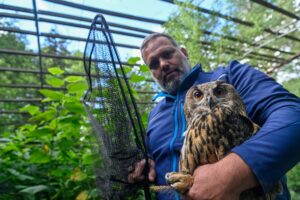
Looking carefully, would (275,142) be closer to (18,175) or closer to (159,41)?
(159,41)

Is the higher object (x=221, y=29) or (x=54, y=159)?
(x=221, y=29)

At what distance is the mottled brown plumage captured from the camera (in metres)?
0.92

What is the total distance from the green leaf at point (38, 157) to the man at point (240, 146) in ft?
2.42

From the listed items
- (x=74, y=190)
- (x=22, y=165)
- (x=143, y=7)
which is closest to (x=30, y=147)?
(x=22, y=165)

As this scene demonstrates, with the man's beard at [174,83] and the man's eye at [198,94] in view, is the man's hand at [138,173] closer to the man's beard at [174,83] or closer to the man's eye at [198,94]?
the man's eye at [198,94]

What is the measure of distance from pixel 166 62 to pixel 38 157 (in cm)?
99

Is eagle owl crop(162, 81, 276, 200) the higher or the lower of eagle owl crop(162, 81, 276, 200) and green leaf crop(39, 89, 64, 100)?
the lower

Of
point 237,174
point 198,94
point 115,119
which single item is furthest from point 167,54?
point 237,174

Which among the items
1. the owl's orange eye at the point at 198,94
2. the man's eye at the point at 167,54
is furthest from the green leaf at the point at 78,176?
the owl's orange eye at the point at 198,94

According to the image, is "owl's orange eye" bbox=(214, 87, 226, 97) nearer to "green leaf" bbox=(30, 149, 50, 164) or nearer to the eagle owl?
the eagle owl

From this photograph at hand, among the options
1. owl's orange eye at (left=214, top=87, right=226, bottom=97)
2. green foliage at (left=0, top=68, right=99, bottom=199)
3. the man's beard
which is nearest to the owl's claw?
owl's orange eye at (left=214, top=87, right=226, bottom=97)

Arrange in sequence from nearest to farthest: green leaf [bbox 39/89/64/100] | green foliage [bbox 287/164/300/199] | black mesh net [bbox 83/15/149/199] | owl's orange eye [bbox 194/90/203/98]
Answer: black mesh net [bbox 83/15/149/199] < owl's orange eye [bbox 194/90/203/98] < green leaf [bbox 39/89/64/100] < green foliage [bbox 287/164/300/199]

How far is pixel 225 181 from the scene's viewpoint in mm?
826

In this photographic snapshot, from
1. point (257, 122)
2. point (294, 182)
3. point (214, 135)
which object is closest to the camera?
point (214, 135)
